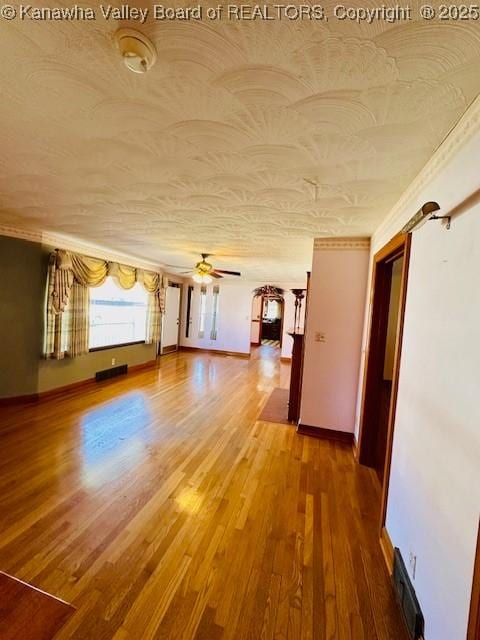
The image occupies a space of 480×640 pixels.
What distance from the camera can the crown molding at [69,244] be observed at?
148 inches

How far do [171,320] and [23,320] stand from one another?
457cm

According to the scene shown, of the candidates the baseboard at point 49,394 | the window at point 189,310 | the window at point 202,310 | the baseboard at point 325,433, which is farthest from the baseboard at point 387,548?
the window at point 189,310

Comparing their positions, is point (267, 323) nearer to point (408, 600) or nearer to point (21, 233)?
point (21, 233)

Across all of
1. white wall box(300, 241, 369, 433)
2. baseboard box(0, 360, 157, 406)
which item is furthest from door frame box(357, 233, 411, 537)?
baseboard box(0, 360, 157, 406)

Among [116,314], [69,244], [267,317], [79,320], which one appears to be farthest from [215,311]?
[267,317]

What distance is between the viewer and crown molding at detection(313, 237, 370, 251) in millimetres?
3250

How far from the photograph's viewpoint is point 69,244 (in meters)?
4.37

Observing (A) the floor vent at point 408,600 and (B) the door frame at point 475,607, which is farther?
(A) the floor vent at point 408,600

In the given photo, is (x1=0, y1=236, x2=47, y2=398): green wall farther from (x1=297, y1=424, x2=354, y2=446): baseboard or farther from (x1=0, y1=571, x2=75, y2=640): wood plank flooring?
(x1=297, y1=424, x2=354, y2=446): baseboard

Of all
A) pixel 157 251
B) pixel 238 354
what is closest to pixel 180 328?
pixel 238 354

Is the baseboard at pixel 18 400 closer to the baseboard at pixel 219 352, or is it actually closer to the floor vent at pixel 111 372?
the floor vent at pixel 111 372

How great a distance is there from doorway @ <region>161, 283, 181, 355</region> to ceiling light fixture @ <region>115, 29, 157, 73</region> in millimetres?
7089

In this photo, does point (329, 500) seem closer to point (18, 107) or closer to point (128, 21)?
point (128, 21)

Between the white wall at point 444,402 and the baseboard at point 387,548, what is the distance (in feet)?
0.24
